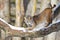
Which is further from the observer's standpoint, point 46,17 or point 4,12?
point 4,12

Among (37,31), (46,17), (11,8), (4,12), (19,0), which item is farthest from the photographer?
(11,8)

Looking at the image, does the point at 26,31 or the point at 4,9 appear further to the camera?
the point at 4,9

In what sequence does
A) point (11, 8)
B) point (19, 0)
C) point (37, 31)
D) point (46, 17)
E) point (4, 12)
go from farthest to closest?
point (11, 8) < point (4, 12) < point (19, 0) < point (46, 17) < point (37, 31)

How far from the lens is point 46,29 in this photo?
1.49 ft

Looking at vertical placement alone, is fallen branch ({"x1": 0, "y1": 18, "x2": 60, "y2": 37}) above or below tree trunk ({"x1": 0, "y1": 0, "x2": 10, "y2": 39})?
above

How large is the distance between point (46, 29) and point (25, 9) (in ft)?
1.67

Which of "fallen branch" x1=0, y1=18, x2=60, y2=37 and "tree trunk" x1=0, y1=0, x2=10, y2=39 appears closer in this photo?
"fallen branch" x1=0, y1=18, x2=60, y2=37

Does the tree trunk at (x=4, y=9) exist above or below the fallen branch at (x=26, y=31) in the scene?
below

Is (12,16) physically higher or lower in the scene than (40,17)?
lower

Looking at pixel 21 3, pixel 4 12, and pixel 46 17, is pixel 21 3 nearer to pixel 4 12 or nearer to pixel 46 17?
pixel 4 12

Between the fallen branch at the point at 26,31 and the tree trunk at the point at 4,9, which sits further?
the tree trunk at the point at 4,9

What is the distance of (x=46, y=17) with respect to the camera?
1.81 feet

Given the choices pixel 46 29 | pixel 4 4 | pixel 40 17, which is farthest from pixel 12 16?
pixel 46 29

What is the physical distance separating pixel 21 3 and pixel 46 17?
35cm
